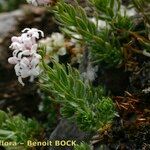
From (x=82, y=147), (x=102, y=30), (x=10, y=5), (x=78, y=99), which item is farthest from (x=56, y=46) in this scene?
(x=10, y=5)

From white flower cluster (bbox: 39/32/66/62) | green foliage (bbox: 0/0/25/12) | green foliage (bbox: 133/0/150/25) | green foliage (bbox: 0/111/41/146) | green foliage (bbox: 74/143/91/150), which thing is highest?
green foliage (bbox: 133/0/150/25)

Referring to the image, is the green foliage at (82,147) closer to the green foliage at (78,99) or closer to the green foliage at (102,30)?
the green foliage at (78,99)

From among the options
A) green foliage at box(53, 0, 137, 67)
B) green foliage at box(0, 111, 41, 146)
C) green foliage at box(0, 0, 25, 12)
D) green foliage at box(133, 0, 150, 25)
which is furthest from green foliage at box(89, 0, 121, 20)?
green foliage at box(0, 0, 25, 12)

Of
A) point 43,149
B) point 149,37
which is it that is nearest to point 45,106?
point 43,149

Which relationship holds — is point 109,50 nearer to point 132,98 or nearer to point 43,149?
point 132,98

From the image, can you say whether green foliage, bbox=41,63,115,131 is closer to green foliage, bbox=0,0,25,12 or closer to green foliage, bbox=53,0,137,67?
green foliage, bbox=53,0,137,67

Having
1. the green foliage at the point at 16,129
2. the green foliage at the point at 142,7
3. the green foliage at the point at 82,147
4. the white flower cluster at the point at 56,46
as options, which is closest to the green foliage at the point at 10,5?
the white flower cluster at the point at 56,46
